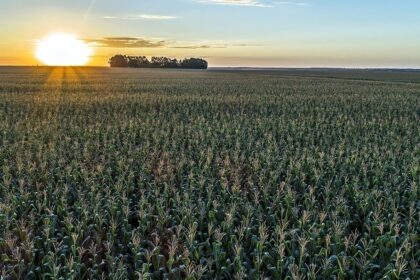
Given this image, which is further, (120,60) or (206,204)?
(120,60)

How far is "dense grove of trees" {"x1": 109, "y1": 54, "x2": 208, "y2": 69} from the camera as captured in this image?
161 meters

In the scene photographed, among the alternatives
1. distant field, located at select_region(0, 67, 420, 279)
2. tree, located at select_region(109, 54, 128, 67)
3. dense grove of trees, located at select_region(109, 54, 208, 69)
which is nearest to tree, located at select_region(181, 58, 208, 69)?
dense grove of trees, located at select_region(109, 54, 208, 69)

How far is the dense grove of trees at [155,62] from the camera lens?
529 ft

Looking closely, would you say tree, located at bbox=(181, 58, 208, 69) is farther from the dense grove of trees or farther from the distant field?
the distant field

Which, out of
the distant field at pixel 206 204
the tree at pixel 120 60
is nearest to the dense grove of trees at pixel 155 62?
the tree at pixel 120 60

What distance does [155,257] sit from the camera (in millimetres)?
5699

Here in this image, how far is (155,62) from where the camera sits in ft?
532

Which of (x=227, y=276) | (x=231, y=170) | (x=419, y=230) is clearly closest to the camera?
(x=227, y=276)

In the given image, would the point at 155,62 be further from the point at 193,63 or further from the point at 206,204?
the point at 206,204

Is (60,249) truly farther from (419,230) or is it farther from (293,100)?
(293,100)

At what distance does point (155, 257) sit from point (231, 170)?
471cm

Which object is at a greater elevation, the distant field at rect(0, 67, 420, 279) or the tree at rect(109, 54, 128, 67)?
the tree at rect(109, 54, 128, 67)

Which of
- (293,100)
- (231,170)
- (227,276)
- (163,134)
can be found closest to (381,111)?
(293,100)

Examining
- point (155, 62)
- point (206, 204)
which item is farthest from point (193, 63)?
point (206, 204)
